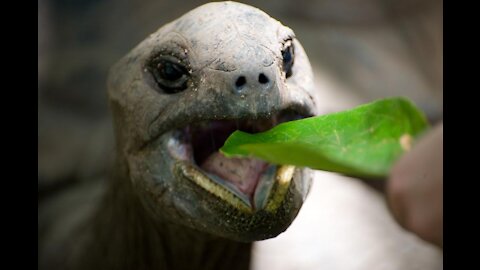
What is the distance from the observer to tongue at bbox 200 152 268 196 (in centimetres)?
100

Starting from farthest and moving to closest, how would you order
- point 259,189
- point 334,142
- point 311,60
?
point 311,60
point 259,189
point 334,142

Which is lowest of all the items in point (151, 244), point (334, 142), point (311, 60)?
point (151, 244)

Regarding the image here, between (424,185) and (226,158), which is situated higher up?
(226,158)

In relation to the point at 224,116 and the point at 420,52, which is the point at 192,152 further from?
the point at 420,52

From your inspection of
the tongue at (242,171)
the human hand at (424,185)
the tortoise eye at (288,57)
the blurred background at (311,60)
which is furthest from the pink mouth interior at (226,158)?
the blurred background at (311,60)

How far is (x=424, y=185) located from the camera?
4.44 ft

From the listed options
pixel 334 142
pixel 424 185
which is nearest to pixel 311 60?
pixel 424 185

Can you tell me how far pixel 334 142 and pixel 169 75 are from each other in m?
0.30

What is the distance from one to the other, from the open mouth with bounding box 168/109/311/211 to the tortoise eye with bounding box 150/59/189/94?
64mm

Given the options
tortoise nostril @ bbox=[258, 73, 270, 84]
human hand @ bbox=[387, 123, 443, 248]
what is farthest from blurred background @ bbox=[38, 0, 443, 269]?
tortoise nostril @ bbox=[258, 73, 270, 84]

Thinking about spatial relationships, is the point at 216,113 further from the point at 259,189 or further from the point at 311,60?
the point at 311,60

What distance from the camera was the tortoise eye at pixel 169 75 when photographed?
1.01 meters

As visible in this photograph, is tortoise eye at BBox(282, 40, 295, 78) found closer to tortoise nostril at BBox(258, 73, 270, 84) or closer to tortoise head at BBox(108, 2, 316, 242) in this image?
tortoise head at BBox(108, 2, 316, 242)

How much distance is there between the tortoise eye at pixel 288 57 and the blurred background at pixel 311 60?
72cm
